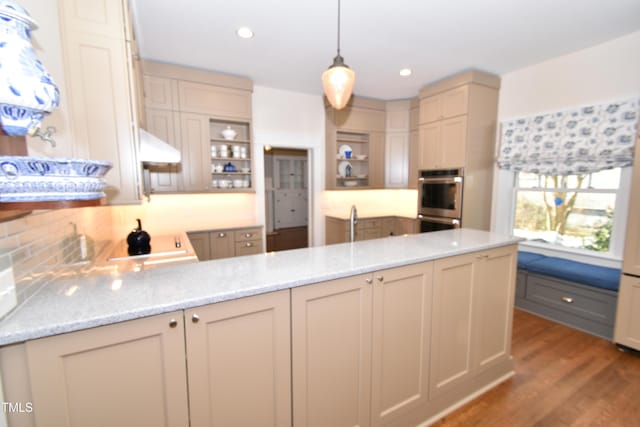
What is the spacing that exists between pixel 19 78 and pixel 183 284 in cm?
82

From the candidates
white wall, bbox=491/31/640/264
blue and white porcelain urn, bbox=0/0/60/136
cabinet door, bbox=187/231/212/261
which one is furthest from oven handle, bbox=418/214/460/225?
blue and white porcelain urn, bbox=0/0/60/136

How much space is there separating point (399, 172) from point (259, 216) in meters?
2.62

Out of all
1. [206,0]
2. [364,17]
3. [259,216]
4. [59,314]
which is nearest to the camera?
[59,314]

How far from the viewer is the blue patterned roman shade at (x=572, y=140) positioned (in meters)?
2.74

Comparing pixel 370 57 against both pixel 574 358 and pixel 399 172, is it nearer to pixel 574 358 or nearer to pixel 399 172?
pixel 399 172

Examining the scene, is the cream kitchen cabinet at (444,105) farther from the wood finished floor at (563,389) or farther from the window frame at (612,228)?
the wood finished floor at (563,389)

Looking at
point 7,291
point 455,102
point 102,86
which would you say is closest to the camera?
point 7,291

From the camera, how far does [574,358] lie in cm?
239

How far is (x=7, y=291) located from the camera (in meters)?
0.90

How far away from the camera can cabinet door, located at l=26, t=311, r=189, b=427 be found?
87cm

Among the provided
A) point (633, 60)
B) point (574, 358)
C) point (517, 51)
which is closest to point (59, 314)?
point (574, 358)

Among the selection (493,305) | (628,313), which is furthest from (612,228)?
(493,305)

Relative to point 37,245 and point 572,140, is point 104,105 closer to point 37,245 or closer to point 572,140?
point 37,245

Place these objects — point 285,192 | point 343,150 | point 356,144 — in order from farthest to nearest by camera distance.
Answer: point 285,192, point 356,144, point 343,150
